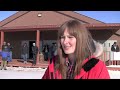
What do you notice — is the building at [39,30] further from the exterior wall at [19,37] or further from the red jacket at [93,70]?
the red jacket at [93,70]

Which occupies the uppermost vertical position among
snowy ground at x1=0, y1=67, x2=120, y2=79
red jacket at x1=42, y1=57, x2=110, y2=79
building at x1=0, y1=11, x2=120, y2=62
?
building at x1=0, y1=11, x2=120, y2=62

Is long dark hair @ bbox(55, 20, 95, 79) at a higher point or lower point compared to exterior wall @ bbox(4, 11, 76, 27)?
lower

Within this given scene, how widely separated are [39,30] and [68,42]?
18.5 meters

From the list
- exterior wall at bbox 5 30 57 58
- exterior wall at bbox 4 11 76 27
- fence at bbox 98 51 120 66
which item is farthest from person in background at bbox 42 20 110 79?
exterior wall at bbox 4 11 76 27

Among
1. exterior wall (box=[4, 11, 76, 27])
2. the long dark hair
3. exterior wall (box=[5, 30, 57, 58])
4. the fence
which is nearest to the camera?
the long dark hair

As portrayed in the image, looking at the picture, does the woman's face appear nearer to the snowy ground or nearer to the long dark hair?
the long dark hair

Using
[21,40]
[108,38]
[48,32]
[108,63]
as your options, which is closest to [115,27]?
[108,38]

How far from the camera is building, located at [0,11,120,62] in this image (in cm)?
2000

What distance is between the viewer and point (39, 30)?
65.8ft

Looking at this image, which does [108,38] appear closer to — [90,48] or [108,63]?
[108,63]

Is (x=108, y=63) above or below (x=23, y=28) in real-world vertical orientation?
below
